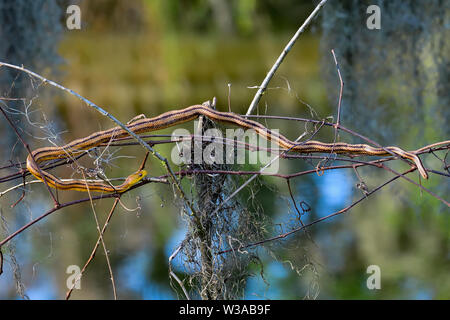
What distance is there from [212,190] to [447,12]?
95.1 inches

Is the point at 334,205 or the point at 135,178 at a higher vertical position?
the point at 135,178

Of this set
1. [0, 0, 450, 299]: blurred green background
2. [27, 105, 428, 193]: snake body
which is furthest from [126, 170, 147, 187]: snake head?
[0, 0, 450, 299]: blurred green background

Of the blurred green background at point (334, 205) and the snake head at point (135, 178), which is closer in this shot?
the snake head at point (135, 178)

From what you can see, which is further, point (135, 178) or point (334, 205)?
point (334, 205)

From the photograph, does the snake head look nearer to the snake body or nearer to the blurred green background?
the snake body

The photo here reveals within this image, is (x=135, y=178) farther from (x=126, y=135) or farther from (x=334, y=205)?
(x=334, y=205)

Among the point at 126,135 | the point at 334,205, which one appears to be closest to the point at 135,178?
the point at 126,135

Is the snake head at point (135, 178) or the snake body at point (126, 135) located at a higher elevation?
the snake body at point (126, 135)

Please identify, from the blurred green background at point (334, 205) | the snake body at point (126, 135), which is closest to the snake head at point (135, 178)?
the snake body at point (126, 135)

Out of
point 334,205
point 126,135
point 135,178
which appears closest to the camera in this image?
point 135,178

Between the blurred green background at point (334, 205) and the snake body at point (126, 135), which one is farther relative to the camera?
the blurred green background at point (334, 205)

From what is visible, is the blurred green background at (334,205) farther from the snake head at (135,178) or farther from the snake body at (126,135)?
the snake head at (135,178)

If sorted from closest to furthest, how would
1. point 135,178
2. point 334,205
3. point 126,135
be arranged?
point 135,178 → point 126,135 → point 334,205
